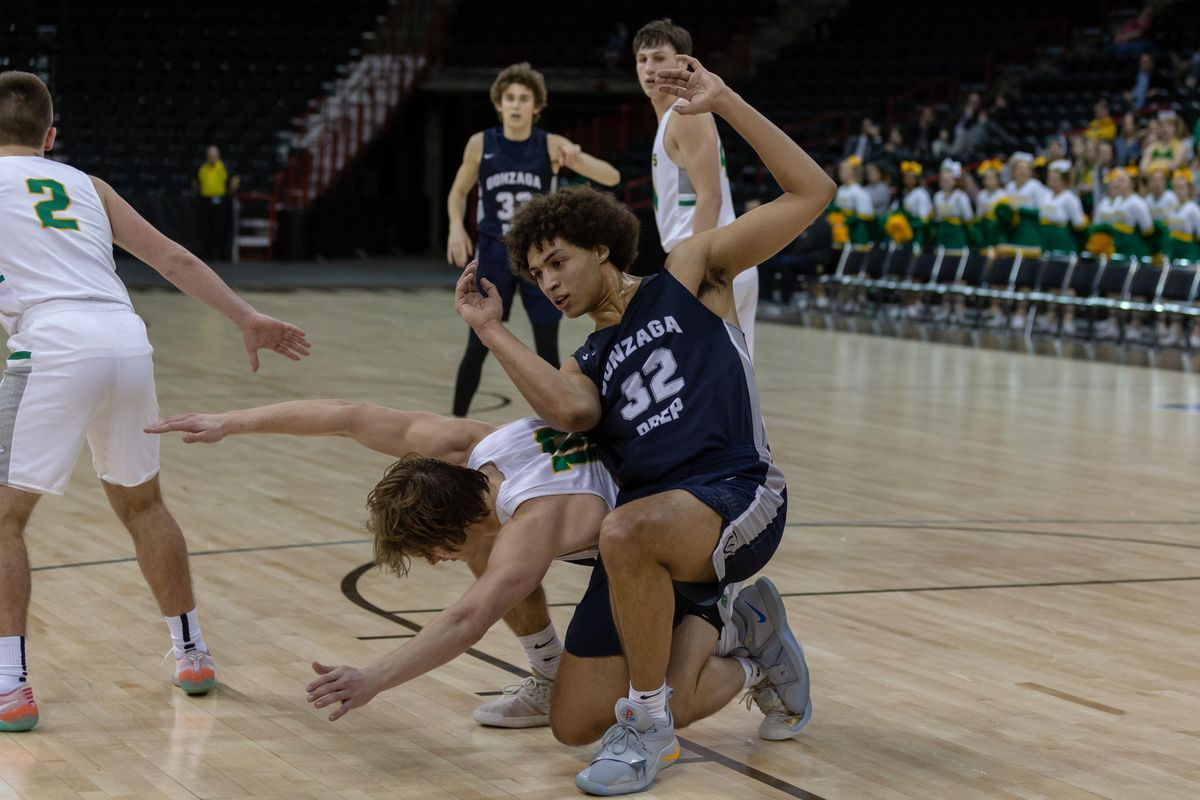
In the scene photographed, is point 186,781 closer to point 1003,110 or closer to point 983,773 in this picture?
point 983,773

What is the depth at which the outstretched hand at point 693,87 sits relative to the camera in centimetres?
388

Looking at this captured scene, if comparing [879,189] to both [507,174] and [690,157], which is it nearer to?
[507,174]

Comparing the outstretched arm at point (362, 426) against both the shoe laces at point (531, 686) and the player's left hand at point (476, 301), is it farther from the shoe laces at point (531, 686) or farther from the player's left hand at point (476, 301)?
the shoe laces at point (531, 686)

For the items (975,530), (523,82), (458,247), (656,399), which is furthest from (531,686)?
(523,82)

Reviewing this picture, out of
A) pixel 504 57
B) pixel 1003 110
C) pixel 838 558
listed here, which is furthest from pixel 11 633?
pixel 504 57

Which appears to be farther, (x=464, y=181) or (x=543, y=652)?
(x=464, y=181)

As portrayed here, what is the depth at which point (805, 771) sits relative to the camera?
3.78m

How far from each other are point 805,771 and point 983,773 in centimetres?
39

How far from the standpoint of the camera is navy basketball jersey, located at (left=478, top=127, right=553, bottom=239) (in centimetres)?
902

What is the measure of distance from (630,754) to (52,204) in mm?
1927

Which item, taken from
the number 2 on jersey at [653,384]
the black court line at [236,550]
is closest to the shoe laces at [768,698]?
the number 2 on jersey at [653,384]

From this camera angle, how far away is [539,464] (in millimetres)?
3879

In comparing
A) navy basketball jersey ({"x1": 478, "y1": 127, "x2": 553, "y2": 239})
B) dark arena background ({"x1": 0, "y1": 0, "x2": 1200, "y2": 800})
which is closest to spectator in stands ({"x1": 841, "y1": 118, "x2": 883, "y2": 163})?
dark arena background ({"x1": 0, "y1": 0, "x2": 1200, "y2": 800})

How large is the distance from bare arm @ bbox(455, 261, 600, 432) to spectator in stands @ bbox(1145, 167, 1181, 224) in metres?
12.8
